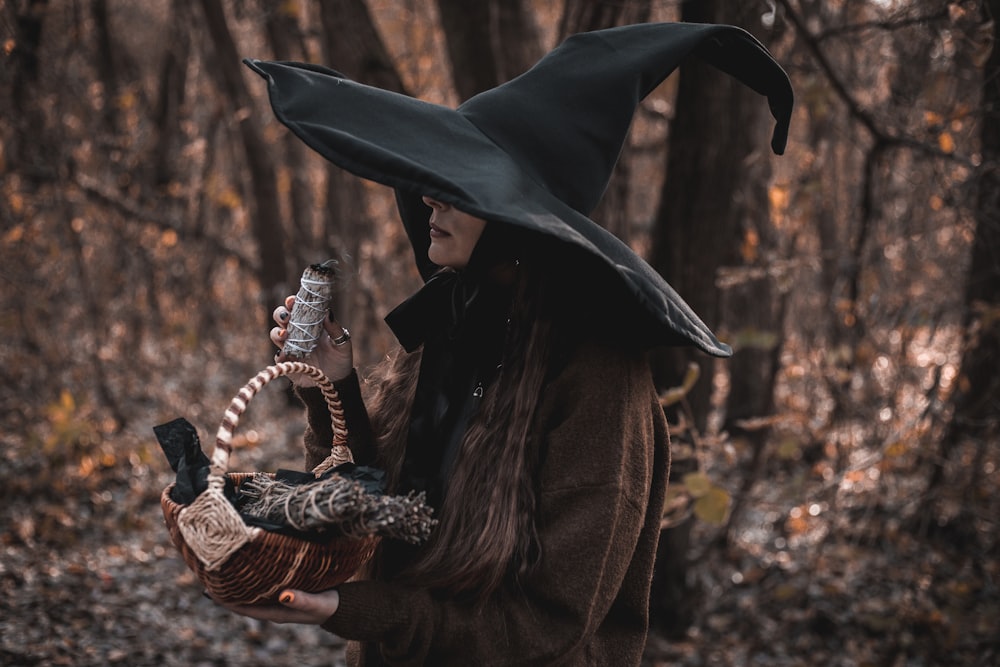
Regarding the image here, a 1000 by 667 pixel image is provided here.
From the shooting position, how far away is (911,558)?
4.20 meters

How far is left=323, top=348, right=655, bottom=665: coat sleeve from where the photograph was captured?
1.49m

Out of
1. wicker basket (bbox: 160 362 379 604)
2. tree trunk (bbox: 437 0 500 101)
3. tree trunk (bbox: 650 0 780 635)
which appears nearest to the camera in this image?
wicker basket (bbox: 160 362 379 604)

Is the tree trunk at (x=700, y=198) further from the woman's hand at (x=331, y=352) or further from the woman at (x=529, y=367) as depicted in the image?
the woman's hand at (x=331, y=352)

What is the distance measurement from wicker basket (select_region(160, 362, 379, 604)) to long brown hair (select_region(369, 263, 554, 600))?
0.57ft

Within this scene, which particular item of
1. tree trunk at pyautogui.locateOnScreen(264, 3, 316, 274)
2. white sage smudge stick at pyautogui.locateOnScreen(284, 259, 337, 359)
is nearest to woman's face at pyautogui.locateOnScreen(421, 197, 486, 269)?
white sage smudge stick at pyautogui.locateOnScreen(284, 259, 337, 359)

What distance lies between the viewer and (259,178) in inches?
259

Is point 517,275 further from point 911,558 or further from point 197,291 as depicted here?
point 197,291

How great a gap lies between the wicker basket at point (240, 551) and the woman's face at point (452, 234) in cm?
41

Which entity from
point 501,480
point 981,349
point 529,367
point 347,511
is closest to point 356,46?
point 529,367

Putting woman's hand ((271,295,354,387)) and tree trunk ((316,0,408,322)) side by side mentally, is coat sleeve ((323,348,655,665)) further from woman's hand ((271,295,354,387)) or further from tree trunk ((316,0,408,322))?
tree trunk ((316,0,408,322))

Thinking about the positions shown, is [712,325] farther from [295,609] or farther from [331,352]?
[295,609]

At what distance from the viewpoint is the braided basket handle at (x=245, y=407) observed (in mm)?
1407

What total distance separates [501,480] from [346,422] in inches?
18.4

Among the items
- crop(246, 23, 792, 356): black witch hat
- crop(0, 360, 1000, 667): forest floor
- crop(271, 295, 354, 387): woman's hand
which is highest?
crop(246, 23, 792, 356): black witch hat
